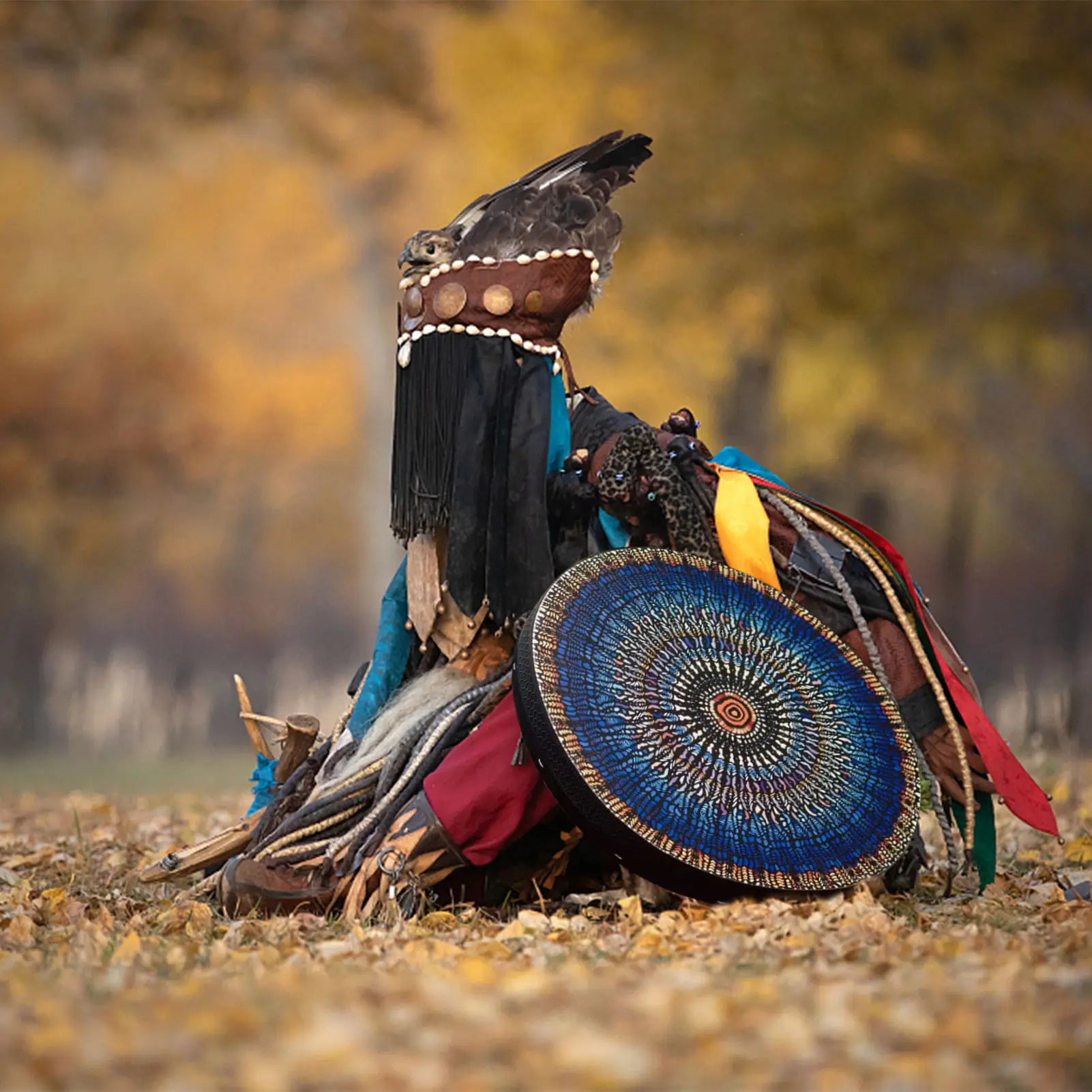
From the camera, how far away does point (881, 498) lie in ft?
53.6

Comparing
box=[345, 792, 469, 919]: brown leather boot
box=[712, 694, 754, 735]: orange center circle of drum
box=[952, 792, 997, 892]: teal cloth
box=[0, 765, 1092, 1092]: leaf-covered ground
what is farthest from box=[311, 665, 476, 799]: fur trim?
box=[952, 792, 997, 892]: teal cloth

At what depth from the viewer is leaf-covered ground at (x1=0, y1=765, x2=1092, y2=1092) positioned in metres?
2.45

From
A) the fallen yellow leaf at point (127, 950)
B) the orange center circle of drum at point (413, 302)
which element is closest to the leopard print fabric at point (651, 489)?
the orange center circle of drum at point (413, 302)

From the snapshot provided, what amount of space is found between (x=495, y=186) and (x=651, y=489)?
891cm

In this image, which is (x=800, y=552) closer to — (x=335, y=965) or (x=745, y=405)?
(x=335, y=965)

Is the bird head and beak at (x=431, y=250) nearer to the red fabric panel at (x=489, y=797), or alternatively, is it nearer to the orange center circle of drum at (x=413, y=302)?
the orange center circle of drum at (x=413, y=302)

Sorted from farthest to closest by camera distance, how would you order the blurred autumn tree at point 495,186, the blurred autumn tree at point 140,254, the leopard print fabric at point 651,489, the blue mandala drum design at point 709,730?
the blurred autumn tree at point 140,254 → the blurred autumn tree at point 495,186 → the leopard print fabric at point 651,489 → the blue mandala drum design at point 709,730

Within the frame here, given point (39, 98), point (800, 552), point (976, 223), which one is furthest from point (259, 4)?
point (800, 552)

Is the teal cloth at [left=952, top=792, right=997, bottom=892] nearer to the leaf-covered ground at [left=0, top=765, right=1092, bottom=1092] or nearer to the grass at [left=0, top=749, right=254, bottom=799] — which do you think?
the leaf-covered ground at [left=0, top=765, right=1092, bottom=1092]

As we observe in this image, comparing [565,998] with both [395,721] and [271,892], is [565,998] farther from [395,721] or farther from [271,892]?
[395,721]

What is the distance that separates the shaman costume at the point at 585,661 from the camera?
4.11m

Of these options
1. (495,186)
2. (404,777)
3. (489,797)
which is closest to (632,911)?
(489,797)

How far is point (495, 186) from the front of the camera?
1300cm

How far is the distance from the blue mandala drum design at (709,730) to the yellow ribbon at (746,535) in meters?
0.13
